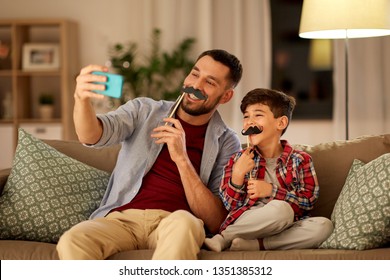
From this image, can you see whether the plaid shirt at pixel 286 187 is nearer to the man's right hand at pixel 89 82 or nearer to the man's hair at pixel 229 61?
the man's hair at pixel 229 61

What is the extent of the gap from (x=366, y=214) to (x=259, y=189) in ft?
1.22

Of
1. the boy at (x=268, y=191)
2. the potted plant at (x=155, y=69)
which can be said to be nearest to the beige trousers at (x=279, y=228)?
the boy at (x=268, y=191)

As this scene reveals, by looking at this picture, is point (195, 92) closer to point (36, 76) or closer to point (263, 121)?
point (263, 121)

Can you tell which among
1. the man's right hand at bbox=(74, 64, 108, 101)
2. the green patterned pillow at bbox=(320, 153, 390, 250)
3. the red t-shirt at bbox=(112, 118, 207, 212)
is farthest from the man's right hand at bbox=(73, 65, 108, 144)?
the green patterned pillow at bbox=(320, 153, 390, 250)

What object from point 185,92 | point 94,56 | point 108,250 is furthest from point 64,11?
point 108,250

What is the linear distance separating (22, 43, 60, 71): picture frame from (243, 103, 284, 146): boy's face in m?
3.69

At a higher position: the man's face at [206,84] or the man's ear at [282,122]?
the man's face at [206,84]

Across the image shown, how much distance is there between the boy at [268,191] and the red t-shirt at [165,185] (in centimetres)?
15

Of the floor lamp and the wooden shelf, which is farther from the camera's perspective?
the wooden shelf

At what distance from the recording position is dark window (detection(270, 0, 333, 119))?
20.4 feet

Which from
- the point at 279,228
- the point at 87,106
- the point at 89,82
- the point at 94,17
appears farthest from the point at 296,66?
the point at 89,82

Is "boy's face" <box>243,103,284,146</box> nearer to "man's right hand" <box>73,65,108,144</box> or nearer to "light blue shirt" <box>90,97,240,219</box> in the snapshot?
"light blue shirt" <box>90,97,240,219</box>

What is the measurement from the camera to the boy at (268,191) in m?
2.38

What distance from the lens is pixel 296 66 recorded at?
20.6 ft
